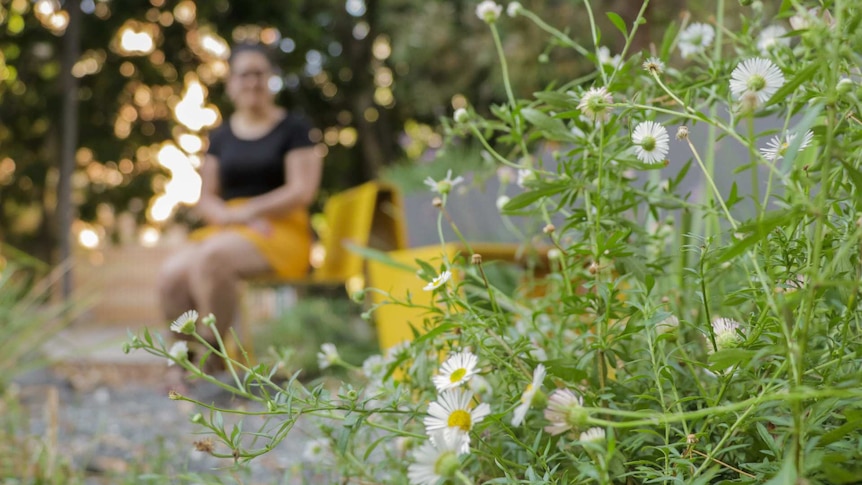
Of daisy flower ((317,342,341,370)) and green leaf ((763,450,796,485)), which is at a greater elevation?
green leaf ((763,450,796,485))

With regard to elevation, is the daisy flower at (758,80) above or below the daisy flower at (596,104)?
above

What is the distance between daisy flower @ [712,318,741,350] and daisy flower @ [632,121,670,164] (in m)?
0.10

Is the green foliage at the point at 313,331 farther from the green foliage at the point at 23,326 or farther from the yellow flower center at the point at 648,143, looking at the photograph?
the yellow flower center at the point at 648,143

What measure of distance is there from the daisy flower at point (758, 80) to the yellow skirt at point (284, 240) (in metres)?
2.24

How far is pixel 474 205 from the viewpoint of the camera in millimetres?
2035

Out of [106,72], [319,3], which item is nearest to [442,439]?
[319,3]

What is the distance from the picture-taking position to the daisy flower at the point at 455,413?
36 cm

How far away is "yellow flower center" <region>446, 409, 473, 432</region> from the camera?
358 millimetres

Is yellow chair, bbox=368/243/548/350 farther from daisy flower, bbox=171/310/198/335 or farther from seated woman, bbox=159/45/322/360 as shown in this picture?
daisy flower, bbox=171/310/198/335

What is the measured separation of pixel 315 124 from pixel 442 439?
21.9ft

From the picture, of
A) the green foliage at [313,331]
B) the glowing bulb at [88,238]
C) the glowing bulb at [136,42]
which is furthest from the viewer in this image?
the glowing bulb at [88,238]

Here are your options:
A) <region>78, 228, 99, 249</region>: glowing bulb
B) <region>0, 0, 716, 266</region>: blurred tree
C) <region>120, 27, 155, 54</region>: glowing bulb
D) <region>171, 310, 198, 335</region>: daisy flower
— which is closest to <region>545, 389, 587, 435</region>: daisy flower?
<region>171, 310, 198, 335</region>: daisy flower

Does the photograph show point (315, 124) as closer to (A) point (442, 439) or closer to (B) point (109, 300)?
(B) point (109, 300)

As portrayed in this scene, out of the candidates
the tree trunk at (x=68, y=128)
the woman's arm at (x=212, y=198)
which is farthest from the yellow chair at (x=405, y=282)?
the tree trunk at (x=68, y=128)
